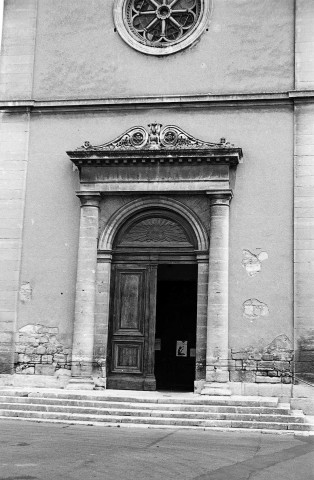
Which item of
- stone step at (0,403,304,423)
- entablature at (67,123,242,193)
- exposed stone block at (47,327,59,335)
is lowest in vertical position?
stone step at (0,403,304,423)

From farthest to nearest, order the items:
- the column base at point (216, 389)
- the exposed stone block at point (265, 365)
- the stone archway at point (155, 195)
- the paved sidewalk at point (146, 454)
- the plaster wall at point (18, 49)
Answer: the plaster wall at point (18, 49), the stone archway at point (155, 195), the exposed stone block at point (265, 365), the column base at point (216, 389), the paved sidewalk at point (146, 454)

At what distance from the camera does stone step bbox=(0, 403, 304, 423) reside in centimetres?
1223

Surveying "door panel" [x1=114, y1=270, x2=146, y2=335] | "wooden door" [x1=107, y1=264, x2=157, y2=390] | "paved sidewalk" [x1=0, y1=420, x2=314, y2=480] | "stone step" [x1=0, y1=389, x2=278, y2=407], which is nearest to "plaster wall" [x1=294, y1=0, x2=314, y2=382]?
"stone step" [x1=0, y1=389, x2=278, y2=407]

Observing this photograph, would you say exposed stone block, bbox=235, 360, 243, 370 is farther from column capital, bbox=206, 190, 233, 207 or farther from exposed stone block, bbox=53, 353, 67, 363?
exposed stone block, bbox=53, 353, 67, 363

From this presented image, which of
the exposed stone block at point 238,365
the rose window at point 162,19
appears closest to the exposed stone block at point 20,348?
the exposed stone block at point 238,365

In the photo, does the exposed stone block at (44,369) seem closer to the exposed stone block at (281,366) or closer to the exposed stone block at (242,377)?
the exposed stone block at (242,377)

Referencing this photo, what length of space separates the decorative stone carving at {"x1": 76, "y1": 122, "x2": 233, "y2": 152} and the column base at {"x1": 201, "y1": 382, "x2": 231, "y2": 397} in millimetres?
4848

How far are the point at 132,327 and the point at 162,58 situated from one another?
5.85 metres

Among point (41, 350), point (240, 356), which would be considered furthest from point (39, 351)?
point (240, 356)

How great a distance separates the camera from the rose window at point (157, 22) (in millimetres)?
15594

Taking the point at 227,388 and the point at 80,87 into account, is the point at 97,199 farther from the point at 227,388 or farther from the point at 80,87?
the point at 227,388

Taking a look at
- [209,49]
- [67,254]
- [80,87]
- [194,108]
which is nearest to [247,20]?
[209,49]

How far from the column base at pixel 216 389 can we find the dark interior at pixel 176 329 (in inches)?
155

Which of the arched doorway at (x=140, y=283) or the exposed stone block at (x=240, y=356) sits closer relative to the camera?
the exposed stone block at (x=240, y=356)
